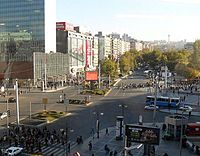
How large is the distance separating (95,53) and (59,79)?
7157 centimetres

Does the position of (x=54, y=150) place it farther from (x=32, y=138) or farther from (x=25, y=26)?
(x=25, y=26)

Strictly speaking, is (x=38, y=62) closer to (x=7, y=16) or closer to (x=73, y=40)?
(x=7, y=16)

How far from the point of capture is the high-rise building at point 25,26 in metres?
110

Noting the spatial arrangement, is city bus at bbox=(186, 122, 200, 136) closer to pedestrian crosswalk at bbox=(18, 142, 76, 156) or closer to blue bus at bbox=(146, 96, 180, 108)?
pedestrian crosswalk at bbox=(18, 142, 76, 156)

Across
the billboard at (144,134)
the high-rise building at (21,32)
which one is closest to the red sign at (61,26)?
the high-rise building at (21,32)

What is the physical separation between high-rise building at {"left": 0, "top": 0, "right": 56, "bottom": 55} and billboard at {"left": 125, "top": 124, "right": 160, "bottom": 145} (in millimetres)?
84638

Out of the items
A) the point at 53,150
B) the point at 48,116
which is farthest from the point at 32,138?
the point at 48,116

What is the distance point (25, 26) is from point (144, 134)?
3520 inches

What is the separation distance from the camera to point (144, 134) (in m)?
28.6

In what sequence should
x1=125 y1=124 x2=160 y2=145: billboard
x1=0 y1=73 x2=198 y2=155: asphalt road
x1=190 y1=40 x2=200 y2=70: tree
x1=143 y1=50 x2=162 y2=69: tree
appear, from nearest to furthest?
x1=125 y1=124 x2=160 y2=145: billboard < x1=0 y1=73 x2=198 y2=155: asphalt road < x1=190 y1=40 x2=200 y2=70: tree < x1=143 y1=50 x2=162 y2=69: tree

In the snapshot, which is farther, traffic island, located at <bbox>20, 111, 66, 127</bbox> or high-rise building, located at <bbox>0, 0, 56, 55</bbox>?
high-rise building, located at <bbox>0, 0, 56, 55</bbox>

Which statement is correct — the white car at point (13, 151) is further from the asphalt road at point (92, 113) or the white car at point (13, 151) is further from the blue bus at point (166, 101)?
the blue bus at point (166, 101)

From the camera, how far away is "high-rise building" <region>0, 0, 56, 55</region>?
109500 millimetres

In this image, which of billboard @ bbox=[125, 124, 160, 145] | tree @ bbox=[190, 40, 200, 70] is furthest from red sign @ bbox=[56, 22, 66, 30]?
billboard @ bbox=[125, 124, 160, 145]
